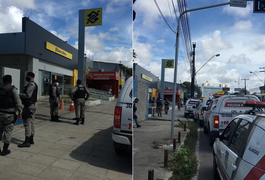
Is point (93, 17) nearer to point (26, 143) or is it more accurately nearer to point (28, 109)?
point (28, 109)

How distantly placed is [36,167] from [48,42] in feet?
58.4

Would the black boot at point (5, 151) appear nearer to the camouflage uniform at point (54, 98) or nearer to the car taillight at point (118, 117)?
the car taillight at point (118, 117)

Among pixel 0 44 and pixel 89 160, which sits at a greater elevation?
pixel 0 44

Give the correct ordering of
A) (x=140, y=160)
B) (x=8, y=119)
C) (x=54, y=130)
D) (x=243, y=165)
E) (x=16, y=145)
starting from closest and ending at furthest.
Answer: (x=243, y=165), (x=8, y=119), (x=16, y=145), (x=140, y=160), (x=54, y=130)

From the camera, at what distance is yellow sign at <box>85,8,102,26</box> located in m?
10.8

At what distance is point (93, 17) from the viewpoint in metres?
11.3

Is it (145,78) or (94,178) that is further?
(145,78)

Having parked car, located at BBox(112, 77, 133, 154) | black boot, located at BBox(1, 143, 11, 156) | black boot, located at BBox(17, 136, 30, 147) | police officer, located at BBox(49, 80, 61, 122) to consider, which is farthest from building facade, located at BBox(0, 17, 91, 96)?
parked car, located at BBox(112, 77, 133, 154)

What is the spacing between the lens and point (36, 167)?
4352 millimetres

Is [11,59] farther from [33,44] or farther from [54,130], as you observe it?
[54,130]

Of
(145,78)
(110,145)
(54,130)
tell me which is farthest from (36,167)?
(145,78)

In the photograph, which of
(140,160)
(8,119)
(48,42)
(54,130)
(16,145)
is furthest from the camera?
(48,42)

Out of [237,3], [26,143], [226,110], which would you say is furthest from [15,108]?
[237,3]

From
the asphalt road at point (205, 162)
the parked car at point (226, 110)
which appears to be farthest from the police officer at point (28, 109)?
the parked car at point (226, 110)
